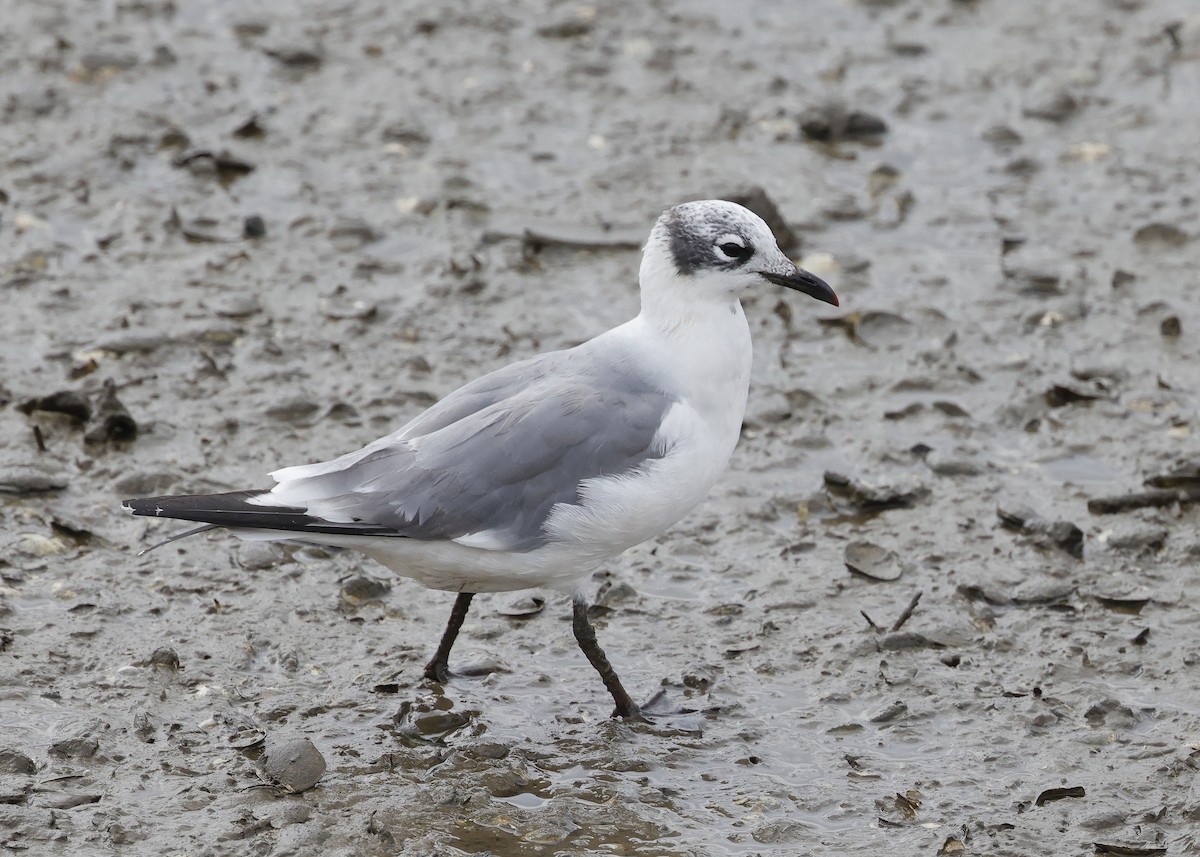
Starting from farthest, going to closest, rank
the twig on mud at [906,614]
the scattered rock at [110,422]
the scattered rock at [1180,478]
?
the scattered rock at [110,422] → the scattered rock at [1180,478] → the twig on mud at [906,614]

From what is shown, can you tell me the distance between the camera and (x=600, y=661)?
5676 mm

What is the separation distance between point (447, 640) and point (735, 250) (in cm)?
171

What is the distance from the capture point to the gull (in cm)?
538

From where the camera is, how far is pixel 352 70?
10.3 m

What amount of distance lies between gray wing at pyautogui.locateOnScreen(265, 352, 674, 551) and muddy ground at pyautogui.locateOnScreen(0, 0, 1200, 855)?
2.44ft

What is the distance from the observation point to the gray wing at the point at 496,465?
5375mm

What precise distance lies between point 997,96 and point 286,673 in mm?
6124

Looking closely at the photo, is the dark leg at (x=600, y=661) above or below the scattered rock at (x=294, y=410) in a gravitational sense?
below

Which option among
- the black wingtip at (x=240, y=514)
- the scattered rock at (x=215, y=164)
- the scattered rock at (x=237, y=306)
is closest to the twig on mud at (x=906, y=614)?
the black wingtip at (x=240, y=514)

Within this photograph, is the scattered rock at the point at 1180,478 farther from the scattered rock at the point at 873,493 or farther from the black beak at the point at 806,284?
the black beak at the point at 806,284

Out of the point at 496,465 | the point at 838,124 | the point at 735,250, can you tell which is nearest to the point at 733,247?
the point at 735,250

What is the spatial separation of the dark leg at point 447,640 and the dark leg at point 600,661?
1.38ft

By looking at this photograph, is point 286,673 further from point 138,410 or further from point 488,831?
point 138,410

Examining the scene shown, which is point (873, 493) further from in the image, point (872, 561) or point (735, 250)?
point (735, 250)
